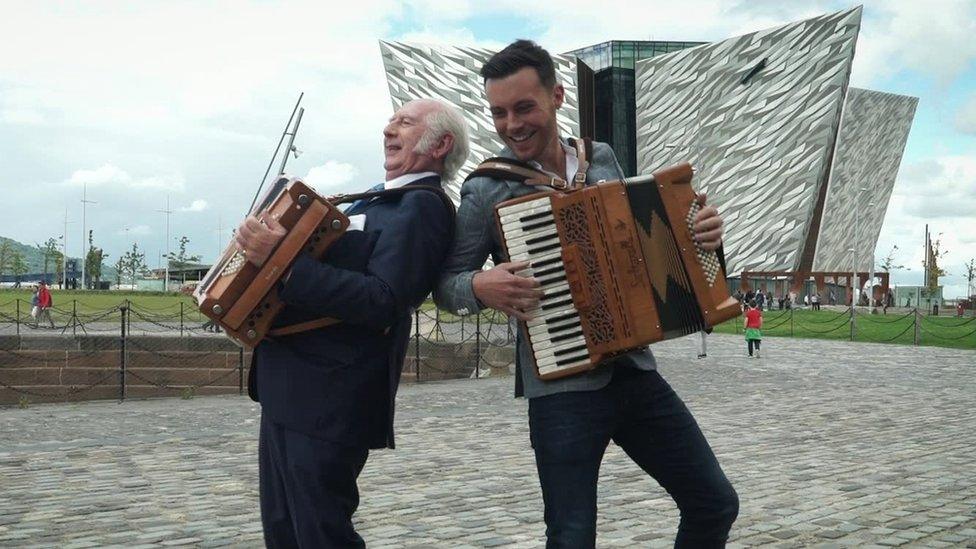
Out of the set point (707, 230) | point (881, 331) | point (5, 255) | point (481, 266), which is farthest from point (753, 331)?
point (5, 255)

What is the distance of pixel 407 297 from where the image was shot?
2.85 metres

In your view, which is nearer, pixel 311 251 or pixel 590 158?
pixel 311 251

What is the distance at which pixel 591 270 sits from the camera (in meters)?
2.92

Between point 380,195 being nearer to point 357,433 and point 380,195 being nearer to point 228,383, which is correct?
point 357,433

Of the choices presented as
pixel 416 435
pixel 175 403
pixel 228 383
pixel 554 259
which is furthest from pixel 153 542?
pixel 228 383

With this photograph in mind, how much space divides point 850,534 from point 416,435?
5014mm

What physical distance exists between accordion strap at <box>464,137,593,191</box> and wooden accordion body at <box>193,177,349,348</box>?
488mm

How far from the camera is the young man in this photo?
2.90 metres

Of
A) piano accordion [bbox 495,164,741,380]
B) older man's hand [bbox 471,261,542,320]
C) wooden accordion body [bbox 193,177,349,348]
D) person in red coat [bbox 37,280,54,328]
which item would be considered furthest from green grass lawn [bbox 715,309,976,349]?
wooden accordion body [bbox 193,177,349,348]

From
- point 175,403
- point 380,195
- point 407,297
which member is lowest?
point 175,403

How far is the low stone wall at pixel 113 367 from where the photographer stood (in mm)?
13688

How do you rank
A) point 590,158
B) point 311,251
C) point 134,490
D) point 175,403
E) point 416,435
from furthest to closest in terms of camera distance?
1. point 175,403
2. point 416,435
3. point 134,490
4. point 590,158
5. point 311,251

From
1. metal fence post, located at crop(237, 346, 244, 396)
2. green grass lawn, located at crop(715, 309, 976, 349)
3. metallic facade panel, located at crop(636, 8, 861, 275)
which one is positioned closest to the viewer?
metal fence post, located at crop(237, 346, 244, 396)

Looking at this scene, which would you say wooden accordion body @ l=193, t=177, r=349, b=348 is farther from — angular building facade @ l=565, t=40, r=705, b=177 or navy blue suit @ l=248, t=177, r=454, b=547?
angular building facade @ l=565, t=40, r=705, b=177
